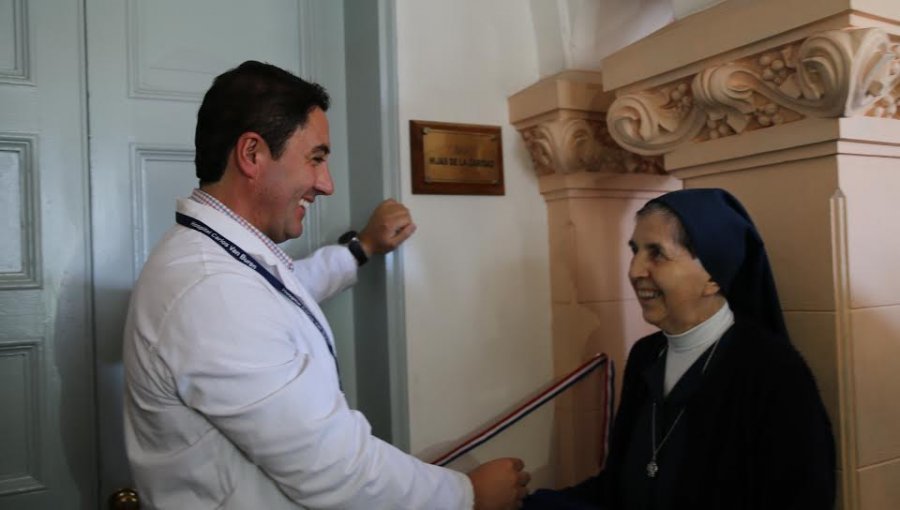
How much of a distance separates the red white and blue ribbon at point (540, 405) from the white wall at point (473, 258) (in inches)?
3.8

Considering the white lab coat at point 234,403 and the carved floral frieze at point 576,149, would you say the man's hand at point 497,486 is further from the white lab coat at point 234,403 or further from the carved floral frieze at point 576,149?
the carved floral frieze at point 576,149

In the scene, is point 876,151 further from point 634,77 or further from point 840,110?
point 634,77

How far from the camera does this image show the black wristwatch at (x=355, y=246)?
2.04 meters

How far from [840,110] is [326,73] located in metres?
1.43

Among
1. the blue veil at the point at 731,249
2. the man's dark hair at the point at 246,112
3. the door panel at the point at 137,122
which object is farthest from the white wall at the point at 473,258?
the blue veil at the point at 731,249

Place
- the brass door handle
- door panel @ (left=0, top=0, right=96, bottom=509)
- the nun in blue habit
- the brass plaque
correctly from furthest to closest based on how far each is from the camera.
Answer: the brass plaque → door panel @ (left=0, top=0, right=96, bottom=509) → the brass door handle → the nun in blue habit

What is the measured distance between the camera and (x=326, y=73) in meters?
2.24

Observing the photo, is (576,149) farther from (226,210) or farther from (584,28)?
(226,210)

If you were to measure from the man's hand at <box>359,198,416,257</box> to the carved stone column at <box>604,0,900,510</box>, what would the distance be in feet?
2.67

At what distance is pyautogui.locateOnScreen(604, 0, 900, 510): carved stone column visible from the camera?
1424mm

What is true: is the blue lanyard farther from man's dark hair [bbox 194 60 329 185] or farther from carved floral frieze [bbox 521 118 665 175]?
carved floral frieze [bbox 521 118 665 175]

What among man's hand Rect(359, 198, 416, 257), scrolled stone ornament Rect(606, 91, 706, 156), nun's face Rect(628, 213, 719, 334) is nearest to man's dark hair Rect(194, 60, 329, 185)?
man's hand Rect(359, 198, 416, 257)

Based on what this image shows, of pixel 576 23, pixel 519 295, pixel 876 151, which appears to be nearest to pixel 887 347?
pixel 876 151

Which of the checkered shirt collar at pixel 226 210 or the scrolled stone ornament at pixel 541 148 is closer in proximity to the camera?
the checkered shirt collar at pixel 226 210
